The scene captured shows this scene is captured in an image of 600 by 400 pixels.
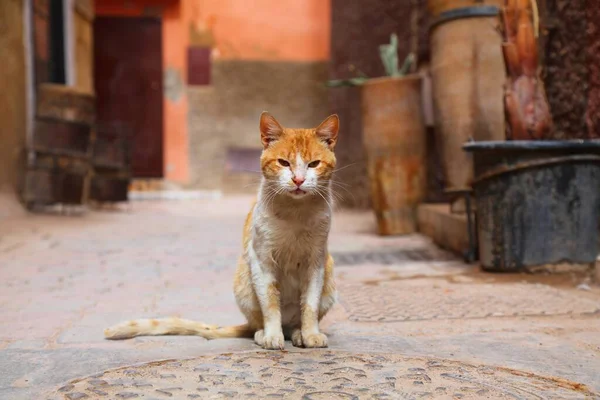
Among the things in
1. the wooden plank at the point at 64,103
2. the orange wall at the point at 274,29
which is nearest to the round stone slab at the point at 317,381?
the wooden plank at the point at 64,103

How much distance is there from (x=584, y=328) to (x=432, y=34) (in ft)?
10.9

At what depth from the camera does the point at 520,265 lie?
327 centimetres

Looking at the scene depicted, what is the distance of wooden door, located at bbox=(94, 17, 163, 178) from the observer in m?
11.5

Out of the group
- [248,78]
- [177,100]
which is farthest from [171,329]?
[248,78]

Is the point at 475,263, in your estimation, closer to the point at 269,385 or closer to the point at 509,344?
the point at 509,344

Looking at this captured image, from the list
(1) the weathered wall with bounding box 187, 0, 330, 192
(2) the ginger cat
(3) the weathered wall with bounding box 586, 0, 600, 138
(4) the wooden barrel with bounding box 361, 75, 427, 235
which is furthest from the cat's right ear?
(1) the weathered wall with bounding box 187, 0, 330, 192

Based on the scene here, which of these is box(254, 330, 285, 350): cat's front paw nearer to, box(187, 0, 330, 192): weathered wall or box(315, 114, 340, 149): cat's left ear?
box(315, 114, 340, 149): cat's left ear

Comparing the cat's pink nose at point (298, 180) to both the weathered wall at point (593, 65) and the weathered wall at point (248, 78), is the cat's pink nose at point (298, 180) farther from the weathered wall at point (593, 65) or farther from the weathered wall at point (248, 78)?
the weathered wall at point (248, 78)

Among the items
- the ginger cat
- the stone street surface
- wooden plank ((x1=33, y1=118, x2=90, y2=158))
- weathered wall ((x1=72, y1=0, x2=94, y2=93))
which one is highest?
weathered wall ((x1=72, y1=0, x2=94, y2=93))

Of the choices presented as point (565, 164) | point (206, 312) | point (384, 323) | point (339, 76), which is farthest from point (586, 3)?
point (339, 76)

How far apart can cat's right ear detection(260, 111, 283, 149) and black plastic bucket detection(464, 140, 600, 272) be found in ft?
5.04

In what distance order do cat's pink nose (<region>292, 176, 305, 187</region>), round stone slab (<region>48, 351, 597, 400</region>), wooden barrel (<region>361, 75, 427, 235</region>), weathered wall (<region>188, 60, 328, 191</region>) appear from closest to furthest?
round stone slab (<region>48, 351, 597, 400</region>) → cat's pink nose (<region>292, 176, 305, 187</region>) → wooden barrel (<region>361, 75, 427, 235</region>) → weathered wall (<region>188, 60, 328, 191</region>)

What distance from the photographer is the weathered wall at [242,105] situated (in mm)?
11719

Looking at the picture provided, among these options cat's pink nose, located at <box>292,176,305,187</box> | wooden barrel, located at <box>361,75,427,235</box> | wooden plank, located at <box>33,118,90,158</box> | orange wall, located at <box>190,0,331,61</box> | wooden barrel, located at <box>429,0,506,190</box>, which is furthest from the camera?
orange wall, located at <box>190,0,331,61</box>
